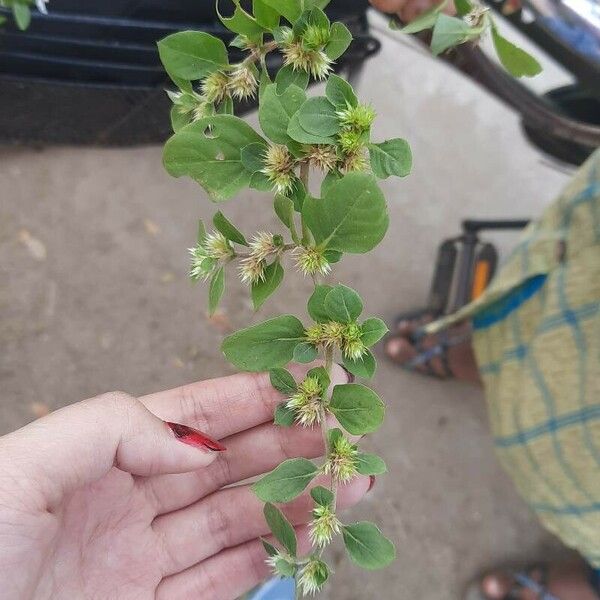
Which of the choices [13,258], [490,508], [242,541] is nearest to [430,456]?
[490,508]

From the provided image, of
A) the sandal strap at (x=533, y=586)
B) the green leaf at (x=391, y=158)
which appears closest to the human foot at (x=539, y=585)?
the sandal strap at (x=533, y=586)

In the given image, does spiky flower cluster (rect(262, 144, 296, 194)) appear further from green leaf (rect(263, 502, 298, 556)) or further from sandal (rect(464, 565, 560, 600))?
sandal (rect(464, 565, 560, 600))

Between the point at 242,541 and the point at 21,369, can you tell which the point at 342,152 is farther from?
the point at 21,369

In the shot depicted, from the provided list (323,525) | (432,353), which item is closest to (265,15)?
(323,525)

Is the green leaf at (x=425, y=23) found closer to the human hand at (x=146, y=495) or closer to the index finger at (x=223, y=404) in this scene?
the human hand at (x=146, y=495)

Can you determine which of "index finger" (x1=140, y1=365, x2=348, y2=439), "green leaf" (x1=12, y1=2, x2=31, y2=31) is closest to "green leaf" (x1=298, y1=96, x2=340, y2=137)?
"index finger" (x1=140, y1=365, x2=348, y2=439)

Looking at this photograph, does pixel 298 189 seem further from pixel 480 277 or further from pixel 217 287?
pixel 480 277
